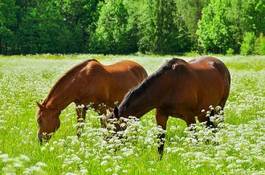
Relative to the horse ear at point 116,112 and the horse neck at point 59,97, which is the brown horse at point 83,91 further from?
the horse ear at point 116,112

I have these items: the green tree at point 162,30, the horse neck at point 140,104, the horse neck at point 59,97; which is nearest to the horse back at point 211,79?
the horse neck at point 140,104

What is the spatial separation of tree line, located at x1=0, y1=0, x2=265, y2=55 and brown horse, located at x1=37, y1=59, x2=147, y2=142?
64602 millimetres

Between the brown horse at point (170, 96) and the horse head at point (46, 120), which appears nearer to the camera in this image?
the brown horse at point (170, 96)

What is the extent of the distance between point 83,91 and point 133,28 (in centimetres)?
7415

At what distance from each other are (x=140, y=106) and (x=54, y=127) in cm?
193

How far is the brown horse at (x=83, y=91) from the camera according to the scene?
10844 mm

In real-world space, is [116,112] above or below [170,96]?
below

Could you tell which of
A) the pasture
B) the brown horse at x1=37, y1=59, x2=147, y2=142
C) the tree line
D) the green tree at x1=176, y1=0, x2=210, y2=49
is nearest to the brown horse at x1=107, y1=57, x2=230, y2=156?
the pasture

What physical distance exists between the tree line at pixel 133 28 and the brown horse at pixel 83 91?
64602 millimetres

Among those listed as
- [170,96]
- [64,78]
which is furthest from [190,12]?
[170,96]

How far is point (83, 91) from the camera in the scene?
11.5m

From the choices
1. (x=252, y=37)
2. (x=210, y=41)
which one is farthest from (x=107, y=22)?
(x=252, y=37)

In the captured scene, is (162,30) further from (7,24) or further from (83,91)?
(83,91)

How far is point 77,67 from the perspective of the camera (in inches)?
457
